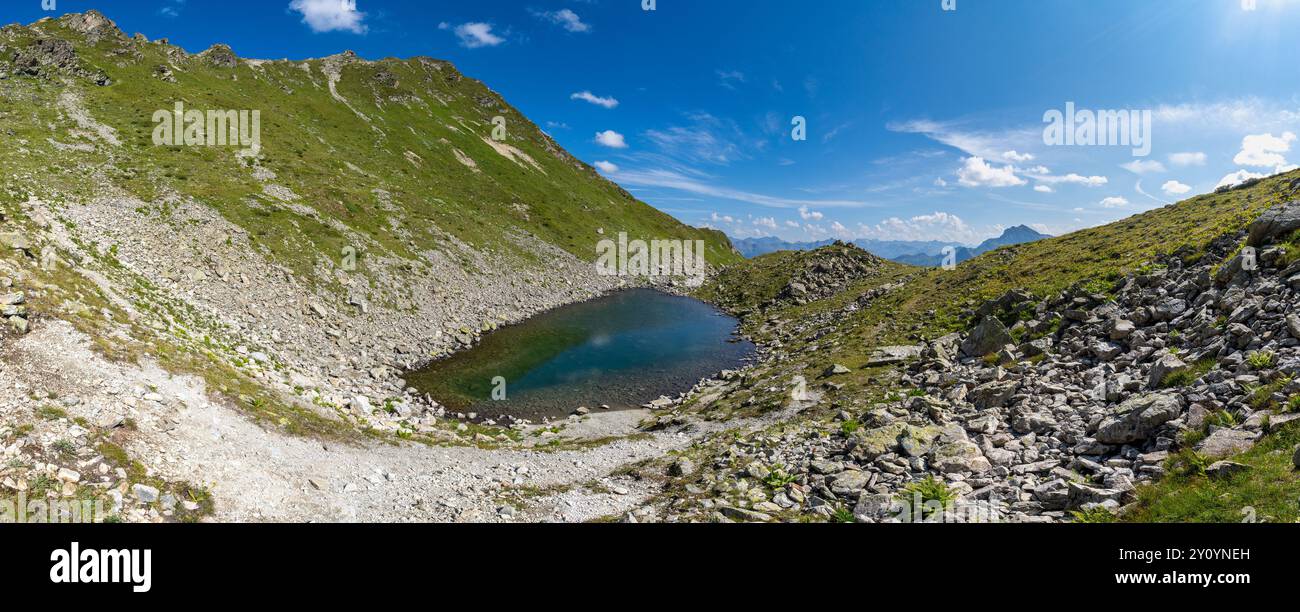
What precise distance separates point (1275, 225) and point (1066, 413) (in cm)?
1397

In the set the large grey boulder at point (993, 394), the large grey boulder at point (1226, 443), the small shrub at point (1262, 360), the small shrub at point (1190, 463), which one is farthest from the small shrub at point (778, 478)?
the small shrub at point (1262, 360)

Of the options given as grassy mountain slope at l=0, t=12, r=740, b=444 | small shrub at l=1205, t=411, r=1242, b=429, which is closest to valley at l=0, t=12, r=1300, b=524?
small shrub at l=1205, t=411, r=1242, b=429

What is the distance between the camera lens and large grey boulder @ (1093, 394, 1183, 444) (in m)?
12.1

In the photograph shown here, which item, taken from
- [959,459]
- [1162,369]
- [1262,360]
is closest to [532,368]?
[959,459]

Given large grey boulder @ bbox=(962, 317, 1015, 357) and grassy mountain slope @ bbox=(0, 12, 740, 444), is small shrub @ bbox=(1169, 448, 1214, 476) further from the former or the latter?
grassy mountain slope @ bbox=(0, 12, 740, 444)

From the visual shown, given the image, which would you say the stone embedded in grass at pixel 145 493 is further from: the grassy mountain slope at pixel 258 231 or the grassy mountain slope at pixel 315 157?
the grassy mountain slope at pixel 315 157

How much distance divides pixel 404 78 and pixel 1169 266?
171430mm

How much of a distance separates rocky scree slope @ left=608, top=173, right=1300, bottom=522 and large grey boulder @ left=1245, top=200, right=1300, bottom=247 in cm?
7

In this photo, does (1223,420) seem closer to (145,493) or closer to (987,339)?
(987,339)

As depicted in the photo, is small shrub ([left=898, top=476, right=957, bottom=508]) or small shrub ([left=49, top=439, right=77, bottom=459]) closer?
small shrub ([left=49, top=439, right=77, bottom=459])

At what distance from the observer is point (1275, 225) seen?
18797 mm
